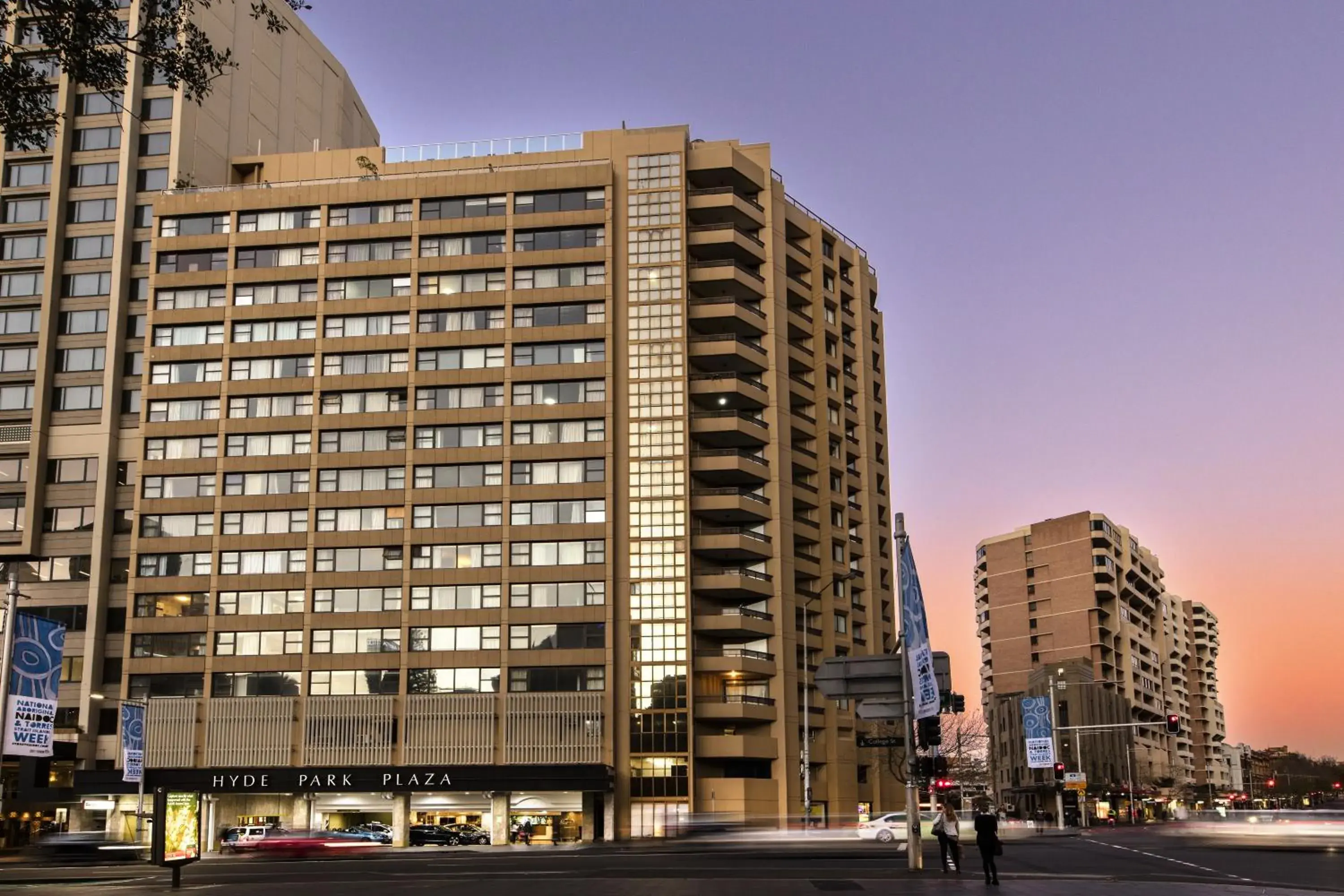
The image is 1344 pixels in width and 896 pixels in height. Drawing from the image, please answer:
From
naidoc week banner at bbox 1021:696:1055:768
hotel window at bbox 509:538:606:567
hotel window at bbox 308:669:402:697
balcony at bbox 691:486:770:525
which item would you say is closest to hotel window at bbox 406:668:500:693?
hotel window at bbox 308:669:402:697

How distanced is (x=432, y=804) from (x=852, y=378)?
46.1m

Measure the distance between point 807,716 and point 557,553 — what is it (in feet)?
60.9

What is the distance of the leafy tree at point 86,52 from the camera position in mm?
19641

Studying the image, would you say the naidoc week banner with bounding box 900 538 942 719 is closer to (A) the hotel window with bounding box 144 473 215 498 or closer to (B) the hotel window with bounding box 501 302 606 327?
(B) the hotel window with bounding box 501 302 606 327

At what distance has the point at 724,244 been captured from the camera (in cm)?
8994

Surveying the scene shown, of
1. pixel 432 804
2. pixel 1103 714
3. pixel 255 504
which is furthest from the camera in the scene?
pixel 1103 714

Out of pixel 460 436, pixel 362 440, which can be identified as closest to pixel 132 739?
pixel 362 440

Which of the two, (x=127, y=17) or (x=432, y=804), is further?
(x=127, y=17)

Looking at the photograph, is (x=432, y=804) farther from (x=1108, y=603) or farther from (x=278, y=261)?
(x=1108, y=603)

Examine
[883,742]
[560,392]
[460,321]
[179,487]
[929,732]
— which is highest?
[460,321]

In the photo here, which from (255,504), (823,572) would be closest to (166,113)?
(255,504)

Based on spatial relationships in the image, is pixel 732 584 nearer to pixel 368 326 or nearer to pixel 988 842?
pixel 368 326

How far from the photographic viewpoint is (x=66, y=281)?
301 feet

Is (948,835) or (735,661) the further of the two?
(735,661)
